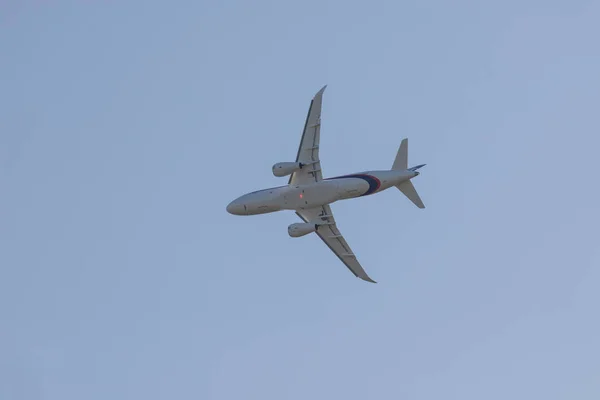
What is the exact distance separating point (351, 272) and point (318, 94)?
18688 mm

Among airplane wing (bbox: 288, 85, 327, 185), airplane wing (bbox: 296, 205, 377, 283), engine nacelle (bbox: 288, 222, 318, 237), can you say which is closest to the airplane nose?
engine nacelle (bbox: 288, 222, 318, 237)

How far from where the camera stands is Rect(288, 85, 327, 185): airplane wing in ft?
372

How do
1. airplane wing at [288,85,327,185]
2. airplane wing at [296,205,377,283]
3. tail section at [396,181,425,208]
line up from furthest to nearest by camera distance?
airplane wing at [296,205,377,283]
tail section at [396,181,425,208]
airplane wing at [288,85,327,185]

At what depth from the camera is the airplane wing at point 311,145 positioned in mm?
113375

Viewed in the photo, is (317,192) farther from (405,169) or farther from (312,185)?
(405,169)

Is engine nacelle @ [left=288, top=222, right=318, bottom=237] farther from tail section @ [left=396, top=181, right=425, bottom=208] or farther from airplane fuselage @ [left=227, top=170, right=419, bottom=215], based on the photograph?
tail section @ [left=396, top=181, right=425, bottom=208]

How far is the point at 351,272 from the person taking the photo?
4801 inches

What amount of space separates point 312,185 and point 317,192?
0.84 meters

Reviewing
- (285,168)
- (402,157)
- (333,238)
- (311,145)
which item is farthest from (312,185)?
(402,157)

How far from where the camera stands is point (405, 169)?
116 meters

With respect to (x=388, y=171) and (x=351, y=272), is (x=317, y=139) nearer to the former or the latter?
(x=388, y=171)

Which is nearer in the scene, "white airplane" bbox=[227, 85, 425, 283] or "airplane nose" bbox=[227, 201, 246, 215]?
"white airplane" bbox=[227, 85, 425, 283]

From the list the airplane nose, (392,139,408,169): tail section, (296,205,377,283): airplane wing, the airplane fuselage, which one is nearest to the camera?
the airplane fuselage

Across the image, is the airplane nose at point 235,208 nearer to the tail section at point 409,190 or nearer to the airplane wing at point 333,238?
the airplane wing at point 333,238
